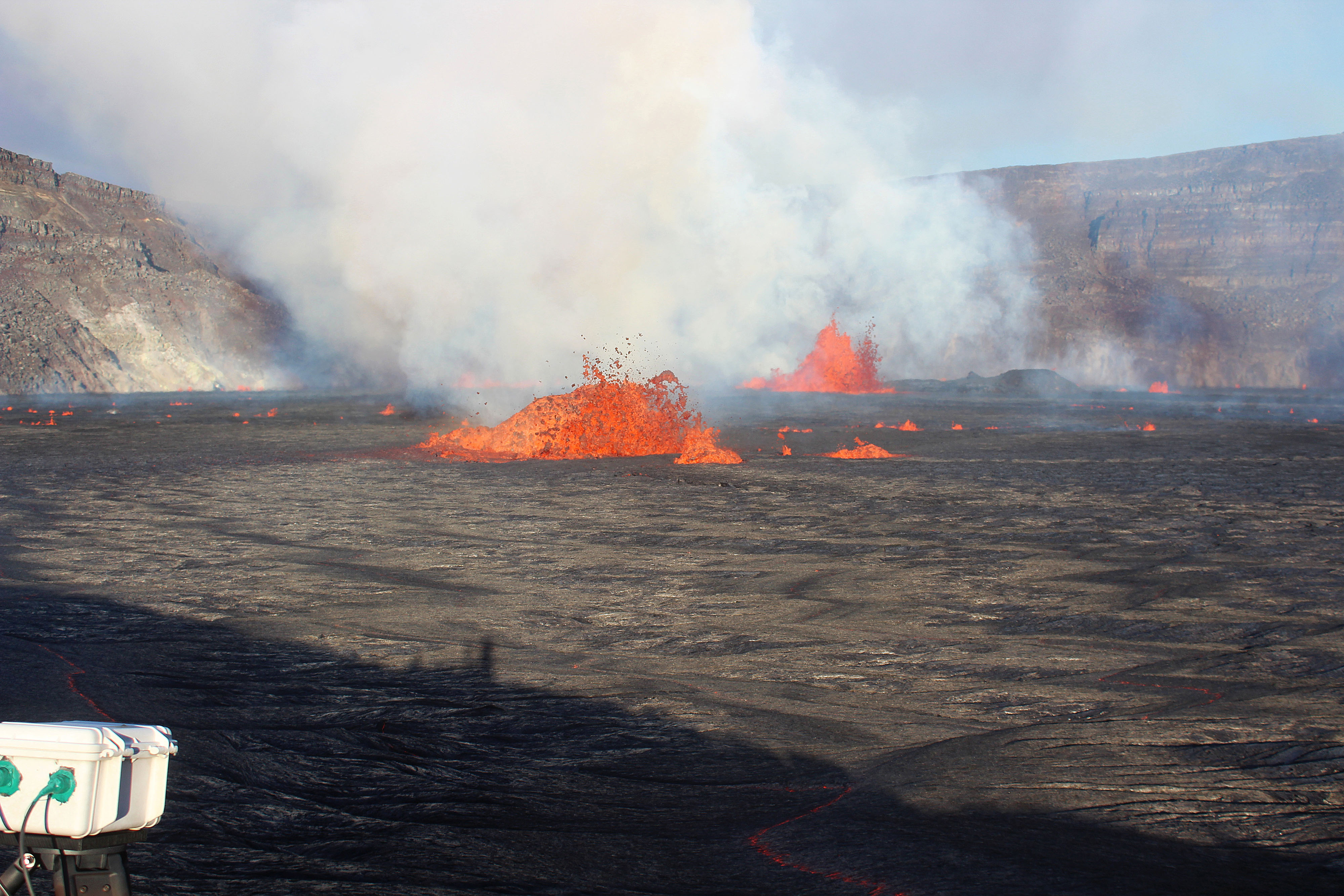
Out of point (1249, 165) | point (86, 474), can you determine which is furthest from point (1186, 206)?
point (86, 474)

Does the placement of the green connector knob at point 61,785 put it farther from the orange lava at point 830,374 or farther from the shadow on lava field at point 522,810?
the orange lava at point 830,374

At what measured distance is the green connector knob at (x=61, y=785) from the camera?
2453mm

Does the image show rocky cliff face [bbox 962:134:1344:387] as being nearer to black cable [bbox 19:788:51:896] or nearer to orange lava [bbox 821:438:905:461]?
orange lava [bbox 821:438:905:461]

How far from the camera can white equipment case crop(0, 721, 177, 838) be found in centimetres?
245

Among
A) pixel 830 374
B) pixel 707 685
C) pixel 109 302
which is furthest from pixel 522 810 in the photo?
pixel 109 302

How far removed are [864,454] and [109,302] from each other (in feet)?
269

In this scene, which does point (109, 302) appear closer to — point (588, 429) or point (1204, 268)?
point (588, 429)

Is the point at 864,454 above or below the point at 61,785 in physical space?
above

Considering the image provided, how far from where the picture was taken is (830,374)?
76.8 metres

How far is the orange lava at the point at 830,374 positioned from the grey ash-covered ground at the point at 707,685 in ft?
201

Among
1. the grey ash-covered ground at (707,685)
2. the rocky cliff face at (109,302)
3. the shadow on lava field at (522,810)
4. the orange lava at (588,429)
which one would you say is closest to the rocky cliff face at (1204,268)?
the rocky cliff face at (109,302)

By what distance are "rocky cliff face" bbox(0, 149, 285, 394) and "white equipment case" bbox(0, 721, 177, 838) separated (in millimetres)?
86076

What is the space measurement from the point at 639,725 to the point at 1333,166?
431 ft

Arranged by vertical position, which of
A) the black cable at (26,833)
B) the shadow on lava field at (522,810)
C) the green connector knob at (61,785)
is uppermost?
the green connector knob at (61,785)
